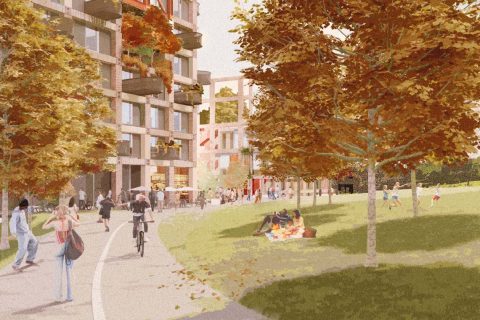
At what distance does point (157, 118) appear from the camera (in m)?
63.2

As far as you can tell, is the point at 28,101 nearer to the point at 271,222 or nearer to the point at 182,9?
the point at 271,222

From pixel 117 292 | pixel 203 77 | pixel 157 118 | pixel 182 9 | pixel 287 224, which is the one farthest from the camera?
pixel 203 77

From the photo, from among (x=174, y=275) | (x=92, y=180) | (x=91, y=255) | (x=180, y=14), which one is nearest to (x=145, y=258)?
(x=91, y=255)

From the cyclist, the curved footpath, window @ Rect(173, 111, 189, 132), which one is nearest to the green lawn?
the curved footpath

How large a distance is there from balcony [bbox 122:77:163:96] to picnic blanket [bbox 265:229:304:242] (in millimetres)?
37501

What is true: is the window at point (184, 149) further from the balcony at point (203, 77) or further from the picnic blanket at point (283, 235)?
the picnic blanket at point (283, 235)

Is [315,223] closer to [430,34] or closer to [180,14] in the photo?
[430,34]

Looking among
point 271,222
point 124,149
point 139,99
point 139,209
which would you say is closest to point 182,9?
point 139,99

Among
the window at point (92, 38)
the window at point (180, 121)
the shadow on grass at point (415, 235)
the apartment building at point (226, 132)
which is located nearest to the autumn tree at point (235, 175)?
the apartment building at point (226, 132)

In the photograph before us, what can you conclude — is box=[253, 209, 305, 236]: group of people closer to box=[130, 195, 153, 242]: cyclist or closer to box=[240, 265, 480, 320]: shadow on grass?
box=[130, 195, 153, 242]: cyclist

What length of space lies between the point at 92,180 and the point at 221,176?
57339 millimetres

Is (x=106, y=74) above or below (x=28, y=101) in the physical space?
above

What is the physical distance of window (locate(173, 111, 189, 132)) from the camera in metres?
65.8

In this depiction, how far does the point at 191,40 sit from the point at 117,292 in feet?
183
